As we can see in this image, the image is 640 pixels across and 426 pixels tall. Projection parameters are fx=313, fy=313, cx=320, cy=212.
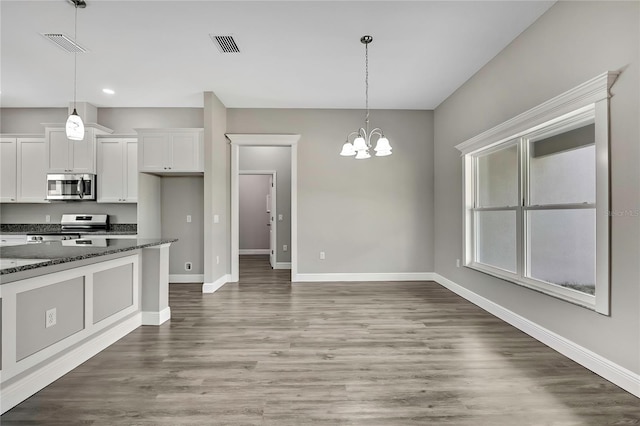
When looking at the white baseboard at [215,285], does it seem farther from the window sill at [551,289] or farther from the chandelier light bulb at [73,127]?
the window sill at [551,289]

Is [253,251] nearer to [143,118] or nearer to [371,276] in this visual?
[371,276]

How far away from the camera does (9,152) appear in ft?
16.7

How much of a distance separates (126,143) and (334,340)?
4491mm

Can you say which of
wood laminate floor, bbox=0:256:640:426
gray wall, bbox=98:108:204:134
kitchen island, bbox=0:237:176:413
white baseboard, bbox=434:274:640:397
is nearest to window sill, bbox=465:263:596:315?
white baseboard, bbox=434:274:640:397

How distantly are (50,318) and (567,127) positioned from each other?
434cm

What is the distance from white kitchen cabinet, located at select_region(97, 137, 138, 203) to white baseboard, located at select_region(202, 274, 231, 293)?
1833 millimetres

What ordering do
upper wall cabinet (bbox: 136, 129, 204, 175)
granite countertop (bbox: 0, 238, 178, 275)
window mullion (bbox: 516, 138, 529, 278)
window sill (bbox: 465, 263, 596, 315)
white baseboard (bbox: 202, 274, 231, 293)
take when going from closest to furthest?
granite countertop (bbox: 0, 238, 178, 275)
window sill (bbox: 465, 263, 596, 315)
window mullion (bbox: 516, 138, 529, 278)
white baseboard (bbox: 202, 274, 231, 293)
upper wall cabinet (bbox: 136, 129, 204, 175)

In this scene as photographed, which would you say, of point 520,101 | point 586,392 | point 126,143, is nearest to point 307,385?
point 586,392

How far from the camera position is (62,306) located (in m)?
2.28

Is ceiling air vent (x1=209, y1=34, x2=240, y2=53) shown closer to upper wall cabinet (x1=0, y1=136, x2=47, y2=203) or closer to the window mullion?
the window mullion

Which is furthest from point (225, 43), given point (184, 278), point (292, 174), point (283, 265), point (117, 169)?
point (283, 265)

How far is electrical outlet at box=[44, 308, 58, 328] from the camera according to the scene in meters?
2.14

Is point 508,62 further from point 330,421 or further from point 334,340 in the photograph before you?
point 330,421

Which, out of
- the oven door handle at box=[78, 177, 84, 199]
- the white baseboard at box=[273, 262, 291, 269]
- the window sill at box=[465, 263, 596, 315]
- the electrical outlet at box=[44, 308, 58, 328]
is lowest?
the white baseboard at box=[273, 262, 291, 269]
